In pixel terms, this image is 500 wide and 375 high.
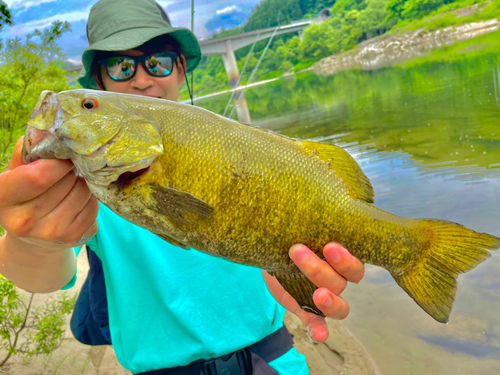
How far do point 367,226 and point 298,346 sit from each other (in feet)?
9.05

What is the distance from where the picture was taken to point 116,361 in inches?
161

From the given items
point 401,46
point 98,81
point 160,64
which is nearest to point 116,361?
point 98,81

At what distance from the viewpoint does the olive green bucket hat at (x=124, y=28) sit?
9.73ft

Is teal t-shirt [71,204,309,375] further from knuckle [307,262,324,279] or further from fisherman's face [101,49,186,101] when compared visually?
fisherman's face [101,49,186,101]

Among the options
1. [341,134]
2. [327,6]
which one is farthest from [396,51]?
[327,6]

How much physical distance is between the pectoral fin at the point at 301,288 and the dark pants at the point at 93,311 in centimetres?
169

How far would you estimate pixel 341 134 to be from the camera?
1282 centimetres

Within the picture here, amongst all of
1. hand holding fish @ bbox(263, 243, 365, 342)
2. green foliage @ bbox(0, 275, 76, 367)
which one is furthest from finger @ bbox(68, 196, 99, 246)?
green foliage @ bbox(0, 275, 76, 367)

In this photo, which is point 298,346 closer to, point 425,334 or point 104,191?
point 425,334

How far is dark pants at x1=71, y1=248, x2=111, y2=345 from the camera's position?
2979 mm

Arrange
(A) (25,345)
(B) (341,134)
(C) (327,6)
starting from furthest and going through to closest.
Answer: (C) (327,6)
(B) (341,134)
(A) (25,345)

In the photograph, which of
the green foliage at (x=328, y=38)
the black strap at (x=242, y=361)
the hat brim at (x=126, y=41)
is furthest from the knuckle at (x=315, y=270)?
the green foliage at (x=328, y=38)

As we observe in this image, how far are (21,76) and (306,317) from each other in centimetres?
555

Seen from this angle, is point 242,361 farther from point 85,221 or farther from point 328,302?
point 85,221
